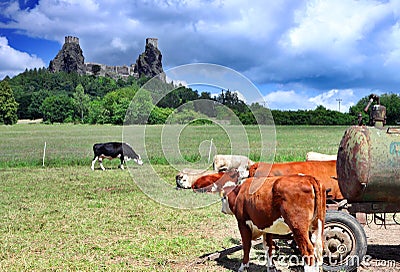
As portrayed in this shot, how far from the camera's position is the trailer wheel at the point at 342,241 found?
602cm

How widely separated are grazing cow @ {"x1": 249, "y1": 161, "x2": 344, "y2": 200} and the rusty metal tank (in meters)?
1.52

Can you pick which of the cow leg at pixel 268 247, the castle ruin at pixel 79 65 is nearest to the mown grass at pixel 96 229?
the cow leg at pixel 268 247

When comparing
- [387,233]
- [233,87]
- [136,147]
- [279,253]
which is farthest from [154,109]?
[136,147]

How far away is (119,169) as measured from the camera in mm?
19828

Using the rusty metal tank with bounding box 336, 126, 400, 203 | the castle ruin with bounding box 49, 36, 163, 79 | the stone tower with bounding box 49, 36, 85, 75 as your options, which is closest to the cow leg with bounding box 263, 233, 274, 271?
the rusty metal tank with bounding box 336, 126, 400, 203

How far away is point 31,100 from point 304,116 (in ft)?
204

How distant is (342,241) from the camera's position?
606 cm

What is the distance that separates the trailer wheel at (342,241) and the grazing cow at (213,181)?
756 cm

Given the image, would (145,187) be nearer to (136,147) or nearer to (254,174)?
(254,174)

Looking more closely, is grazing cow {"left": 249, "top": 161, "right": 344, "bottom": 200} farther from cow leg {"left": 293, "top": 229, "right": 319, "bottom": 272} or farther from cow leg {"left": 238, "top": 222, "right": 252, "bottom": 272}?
cow leg {"left": 293, "top": 229, "right": 319, "bottom": 272}

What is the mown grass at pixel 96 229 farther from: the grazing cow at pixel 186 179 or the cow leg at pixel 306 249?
the cow leg at pixel 306 249

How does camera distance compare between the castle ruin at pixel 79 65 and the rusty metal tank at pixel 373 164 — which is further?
the castle ruin at pixel 79 65

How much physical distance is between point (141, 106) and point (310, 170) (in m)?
3.73

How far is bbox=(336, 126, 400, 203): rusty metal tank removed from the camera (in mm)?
6086
